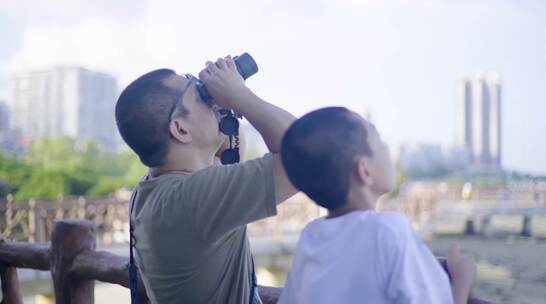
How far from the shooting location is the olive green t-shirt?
1.10 m

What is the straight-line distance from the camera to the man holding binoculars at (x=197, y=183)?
1107 mm

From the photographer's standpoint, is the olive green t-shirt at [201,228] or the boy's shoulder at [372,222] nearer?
the boy's shoulder at [372,222]

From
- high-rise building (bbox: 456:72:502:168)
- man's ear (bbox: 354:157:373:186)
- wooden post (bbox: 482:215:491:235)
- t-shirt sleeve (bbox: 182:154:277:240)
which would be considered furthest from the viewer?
high-rise building (bbox: 456:72:502:168)

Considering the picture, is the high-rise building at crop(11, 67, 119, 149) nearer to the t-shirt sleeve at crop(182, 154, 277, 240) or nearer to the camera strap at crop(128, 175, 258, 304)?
the camera strap at crop(128, 175, 258, 304)

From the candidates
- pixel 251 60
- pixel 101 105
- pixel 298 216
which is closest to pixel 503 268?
pixel 298 216

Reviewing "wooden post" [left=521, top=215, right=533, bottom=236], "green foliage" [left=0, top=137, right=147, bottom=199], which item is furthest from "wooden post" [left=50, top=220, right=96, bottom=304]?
"wooden post" [left=521, top=215, right=533, bottom=236]

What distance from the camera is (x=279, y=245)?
1037cm

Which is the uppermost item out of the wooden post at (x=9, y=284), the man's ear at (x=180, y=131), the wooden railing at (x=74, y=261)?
the man's ear at (x=180, y=131)

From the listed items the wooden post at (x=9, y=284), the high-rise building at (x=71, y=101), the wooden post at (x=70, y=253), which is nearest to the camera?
the wooden post at (x=70, y=253)

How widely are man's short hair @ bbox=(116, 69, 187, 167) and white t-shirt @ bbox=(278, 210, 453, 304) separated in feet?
1.21

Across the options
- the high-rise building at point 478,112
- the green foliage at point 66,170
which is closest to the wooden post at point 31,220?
the green foliage at point 66,170

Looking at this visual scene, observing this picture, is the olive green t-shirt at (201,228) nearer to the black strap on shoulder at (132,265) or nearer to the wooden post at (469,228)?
the black strap on shoulder at (132,265)

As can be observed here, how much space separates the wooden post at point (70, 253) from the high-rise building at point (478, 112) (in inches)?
1784

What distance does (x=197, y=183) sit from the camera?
113 cm
